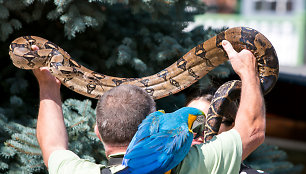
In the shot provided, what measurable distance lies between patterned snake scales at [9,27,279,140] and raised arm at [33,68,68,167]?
625 millimetres

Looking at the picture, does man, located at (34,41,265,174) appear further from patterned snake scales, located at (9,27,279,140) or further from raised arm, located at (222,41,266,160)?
patterned snake scales, located at (9,27,279,140)

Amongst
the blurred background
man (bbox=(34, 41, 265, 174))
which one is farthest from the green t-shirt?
the blurred background

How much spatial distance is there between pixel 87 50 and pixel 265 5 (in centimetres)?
862

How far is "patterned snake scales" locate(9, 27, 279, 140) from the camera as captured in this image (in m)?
2.92

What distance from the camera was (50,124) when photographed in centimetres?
237

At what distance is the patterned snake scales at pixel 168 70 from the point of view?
292cm

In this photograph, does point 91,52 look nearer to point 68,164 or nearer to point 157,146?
point 68,164

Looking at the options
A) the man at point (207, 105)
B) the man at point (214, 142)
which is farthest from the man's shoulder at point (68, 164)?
the man at point (207, 105)

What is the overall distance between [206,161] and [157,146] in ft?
0.98

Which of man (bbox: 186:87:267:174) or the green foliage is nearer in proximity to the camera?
man (bbox: 186:87:267:174)

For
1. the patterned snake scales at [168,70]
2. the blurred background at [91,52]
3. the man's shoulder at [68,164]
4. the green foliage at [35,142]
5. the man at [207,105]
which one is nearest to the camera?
the man's shoulder at [68,164]

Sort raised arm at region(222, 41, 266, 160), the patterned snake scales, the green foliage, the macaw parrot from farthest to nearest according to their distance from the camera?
the green foliage → the patterned snake scales → raised arm at region(222, 41, 266, 160) → the macaw parrot

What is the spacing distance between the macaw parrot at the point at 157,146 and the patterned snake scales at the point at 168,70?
998 mm

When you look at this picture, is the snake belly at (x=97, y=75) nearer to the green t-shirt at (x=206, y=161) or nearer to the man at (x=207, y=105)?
the man at (x=207, y=105)
